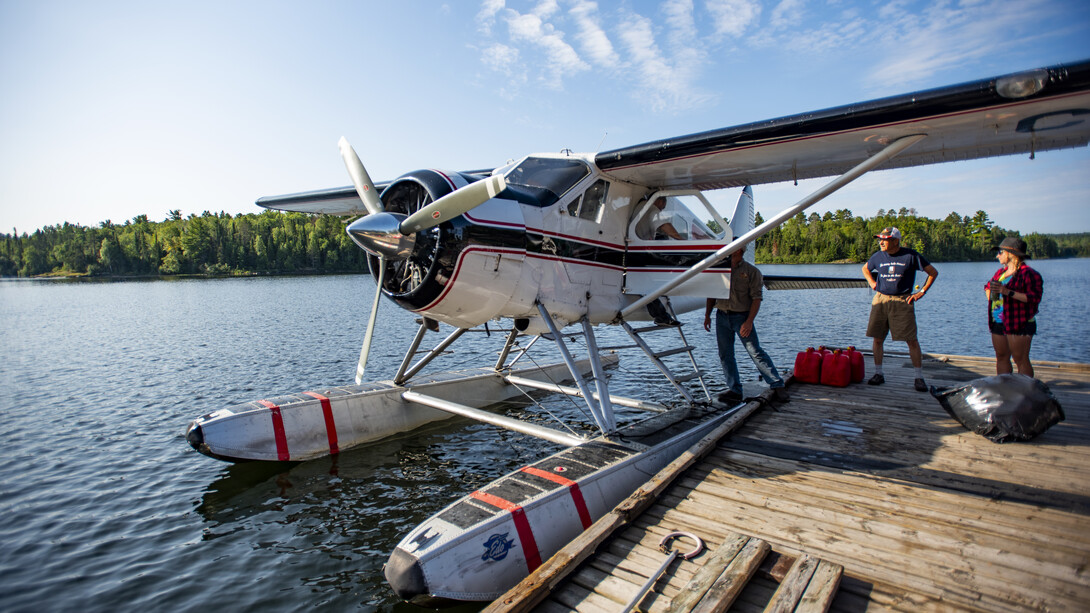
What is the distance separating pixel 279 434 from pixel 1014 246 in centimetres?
844

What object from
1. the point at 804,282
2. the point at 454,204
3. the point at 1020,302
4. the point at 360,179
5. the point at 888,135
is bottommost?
the point at 1020,302

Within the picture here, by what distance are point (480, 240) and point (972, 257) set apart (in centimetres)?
13149

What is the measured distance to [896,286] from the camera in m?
6.58

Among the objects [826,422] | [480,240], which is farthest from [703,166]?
[826,422]

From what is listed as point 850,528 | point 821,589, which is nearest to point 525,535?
point 821,589

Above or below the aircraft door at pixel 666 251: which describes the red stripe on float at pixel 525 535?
below

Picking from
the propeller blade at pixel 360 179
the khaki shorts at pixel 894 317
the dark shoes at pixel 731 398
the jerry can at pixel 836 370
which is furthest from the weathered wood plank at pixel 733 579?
the jerry can at pixel 836 370

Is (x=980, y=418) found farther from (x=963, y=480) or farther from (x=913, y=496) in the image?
(x=913, y=496)

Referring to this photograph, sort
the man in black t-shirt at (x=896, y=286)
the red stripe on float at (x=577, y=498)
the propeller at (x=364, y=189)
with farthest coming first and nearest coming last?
1. the man in black t-shirt at (x=896, y=286)
2. the propeller at (x=364, y=189)
3. the red stripe on float at (x=577, y=498)

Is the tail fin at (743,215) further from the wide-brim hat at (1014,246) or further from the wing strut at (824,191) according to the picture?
the wing strut at (824,191)

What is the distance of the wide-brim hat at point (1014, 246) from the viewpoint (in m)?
5.67

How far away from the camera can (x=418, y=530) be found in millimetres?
3646

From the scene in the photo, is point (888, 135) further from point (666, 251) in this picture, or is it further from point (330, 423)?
point (330, 423)

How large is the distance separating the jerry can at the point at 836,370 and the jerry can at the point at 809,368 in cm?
7
